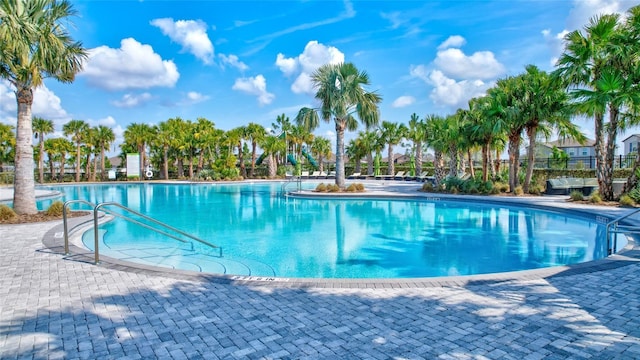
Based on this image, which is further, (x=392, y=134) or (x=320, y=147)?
(x=320, y=147)

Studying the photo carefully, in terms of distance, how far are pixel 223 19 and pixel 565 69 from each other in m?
13.7

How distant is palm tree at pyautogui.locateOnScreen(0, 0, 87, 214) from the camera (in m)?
9.88

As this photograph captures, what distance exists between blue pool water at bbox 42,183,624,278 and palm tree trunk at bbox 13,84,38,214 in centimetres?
241

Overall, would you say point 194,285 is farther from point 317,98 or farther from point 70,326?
point 317,98

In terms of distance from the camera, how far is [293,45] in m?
21.0

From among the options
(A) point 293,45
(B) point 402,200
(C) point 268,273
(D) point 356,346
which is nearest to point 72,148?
(A) point 293,45

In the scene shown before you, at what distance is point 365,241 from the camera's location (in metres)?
9.88

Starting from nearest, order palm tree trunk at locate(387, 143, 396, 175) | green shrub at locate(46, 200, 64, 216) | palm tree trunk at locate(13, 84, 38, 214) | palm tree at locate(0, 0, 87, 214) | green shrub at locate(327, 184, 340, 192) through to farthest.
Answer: palm tree at locate(0, 0, 87, 214) < palm tree trunk at locate(13, 84, 38, 214) < green shrub at locate(46, 200, 64, 216) < green shrub at locate(327, 184, 340, 192) < palm tree trunk at locate(387, 143, 396, 175)

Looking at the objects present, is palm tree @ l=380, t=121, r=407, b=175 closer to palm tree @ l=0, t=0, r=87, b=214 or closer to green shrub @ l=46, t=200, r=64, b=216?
palm tree @ l=0, t=0, r=87, b=214

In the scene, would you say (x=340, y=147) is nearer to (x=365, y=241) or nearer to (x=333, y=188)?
(x=333, y=188)

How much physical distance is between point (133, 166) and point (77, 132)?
20.4ft

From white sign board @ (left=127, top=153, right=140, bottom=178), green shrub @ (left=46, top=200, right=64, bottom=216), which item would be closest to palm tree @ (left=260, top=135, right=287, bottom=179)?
white sign board @ (left=127, top=153, right=140, bottom=178)

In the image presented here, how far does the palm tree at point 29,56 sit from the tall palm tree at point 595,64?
1649cm

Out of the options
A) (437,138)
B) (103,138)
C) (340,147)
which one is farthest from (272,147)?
(437,138)
